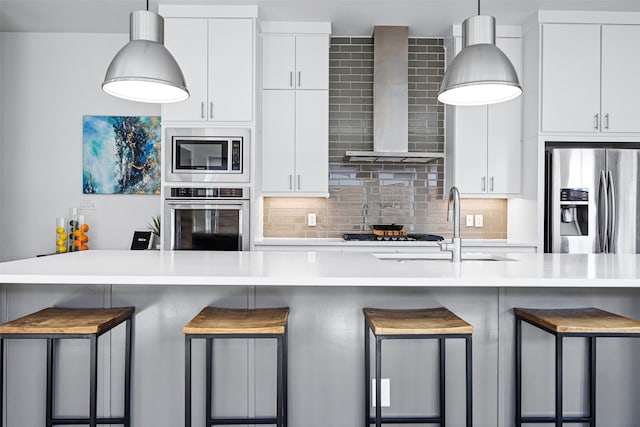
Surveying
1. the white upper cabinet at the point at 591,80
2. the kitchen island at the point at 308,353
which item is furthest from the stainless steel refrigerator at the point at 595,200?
the kitchen island at the point at 308,353

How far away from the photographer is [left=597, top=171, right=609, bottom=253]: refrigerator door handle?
3500 mm

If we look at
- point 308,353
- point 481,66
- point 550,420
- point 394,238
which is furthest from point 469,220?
point 308,353

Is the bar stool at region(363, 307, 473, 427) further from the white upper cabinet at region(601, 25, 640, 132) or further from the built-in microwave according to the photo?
the white upper cabinet at region(601, 25, 640, 132)

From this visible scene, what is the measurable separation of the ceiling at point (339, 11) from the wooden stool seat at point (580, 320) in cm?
247

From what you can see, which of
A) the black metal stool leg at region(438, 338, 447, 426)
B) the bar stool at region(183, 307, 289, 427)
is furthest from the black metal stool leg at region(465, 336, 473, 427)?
the bar stool at region(183, 307, 289, 427)

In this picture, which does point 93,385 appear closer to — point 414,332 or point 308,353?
point 308,353

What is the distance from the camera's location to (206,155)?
3.58m

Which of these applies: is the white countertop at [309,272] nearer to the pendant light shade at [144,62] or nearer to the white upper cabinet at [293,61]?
the pendant light shade at [144,62]

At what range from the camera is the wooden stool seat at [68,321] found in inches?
67.1

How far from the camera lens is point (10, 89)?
166 inches

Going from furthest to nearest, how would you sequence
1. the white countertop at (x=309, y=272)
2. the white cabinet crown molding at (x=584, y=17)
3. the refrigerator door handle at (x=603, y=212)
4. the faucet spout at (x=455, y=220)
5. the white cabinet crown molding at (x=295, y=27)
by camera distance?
the white cabinet crown molding at (x=295, y=27), the white cabinet crown molding at (x=584, y=17), the refrigerator door handle at (x=603, y=212), the faucet spout at (x=455, y=220), the white countertop at (x=309, y=272)

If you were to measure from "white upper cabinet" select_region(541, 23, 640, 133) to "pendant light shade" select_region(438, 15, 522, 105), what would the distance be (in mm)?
1769

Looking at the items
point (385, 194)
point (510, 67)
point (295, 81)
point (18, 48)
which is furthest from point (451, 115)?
point (18, 48)

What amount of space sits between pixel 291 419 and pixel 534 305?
1.20m
